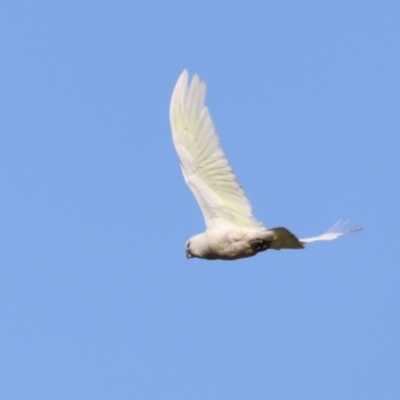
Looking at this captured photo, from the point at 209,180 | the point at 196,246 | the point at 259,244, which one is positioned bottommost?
the point at 259,244

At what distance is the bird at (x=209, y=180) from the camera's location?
8914mm

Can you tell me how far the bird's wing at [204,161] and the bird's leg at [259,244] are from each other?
0.31 meters

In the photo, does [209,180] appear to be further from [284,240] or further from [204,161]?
[284,240]

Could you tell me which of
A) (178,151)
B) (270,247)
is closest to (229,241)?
(270,247)

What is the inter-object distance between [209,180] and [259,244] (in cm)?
94

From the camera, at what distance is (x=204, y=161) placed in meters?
9.18

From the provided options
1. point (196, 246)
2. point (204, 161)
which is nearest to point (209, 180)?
point (204, 161)

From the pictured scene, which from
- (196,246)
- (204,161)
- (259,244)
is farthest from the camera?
(196,246)

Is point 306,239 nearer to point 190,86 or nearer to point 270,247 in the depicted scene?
point 270,247

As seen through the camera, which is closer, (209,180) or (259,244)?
(259,244)

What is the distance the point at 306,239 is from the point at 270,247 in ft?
1.07

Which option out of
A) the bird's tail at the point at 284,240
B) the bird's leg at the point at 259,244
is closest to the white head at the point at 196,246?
the bird's leg at the point at 259,244

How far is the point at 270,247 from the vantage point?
861 centimetres

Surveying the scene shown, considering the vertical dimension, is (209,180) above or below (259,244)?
above
